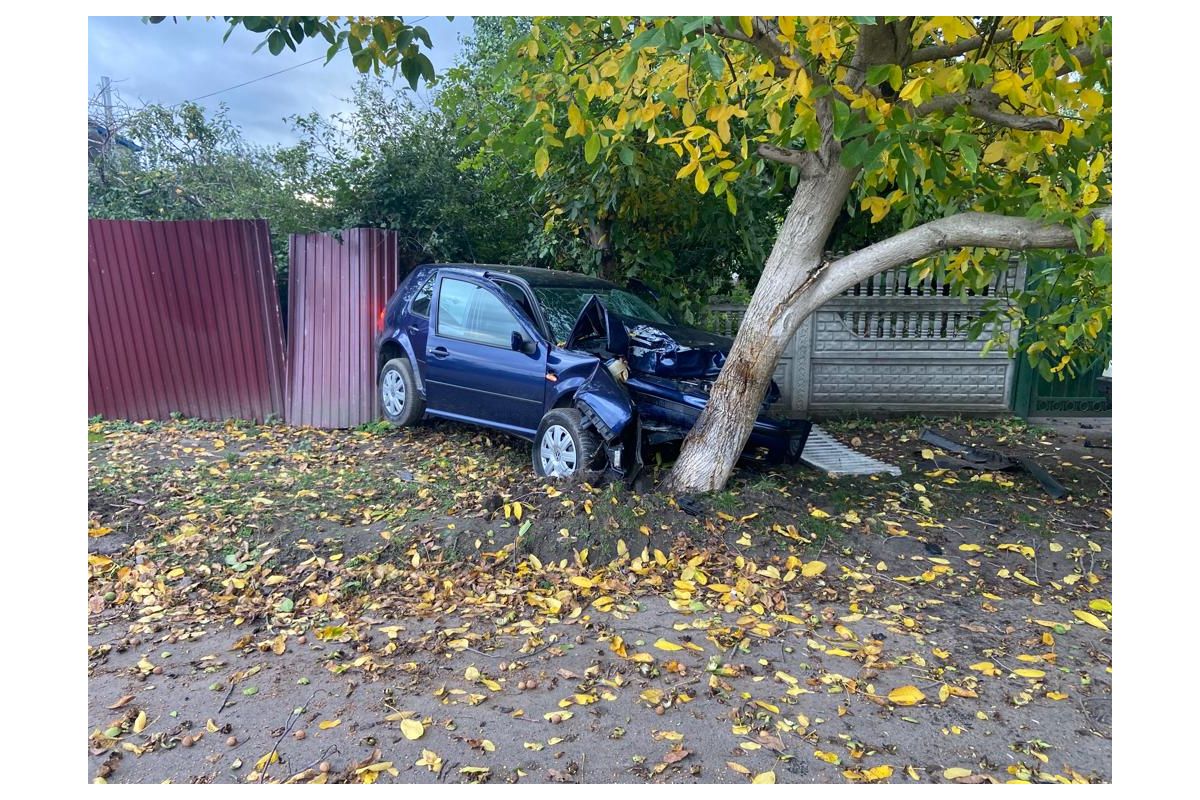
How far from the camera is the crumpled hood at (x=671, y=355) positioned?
18.3 ft

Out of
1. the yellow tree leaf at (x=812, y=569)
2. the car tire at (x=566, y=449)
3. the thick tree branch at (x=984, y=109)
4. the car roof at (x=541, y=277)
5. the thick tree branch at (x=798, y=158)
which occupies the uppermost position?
the thick tree branch at (x=984, y=109)

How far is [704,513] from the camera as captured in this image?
15.2 ft

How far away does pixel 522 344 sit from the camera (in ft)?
19.0

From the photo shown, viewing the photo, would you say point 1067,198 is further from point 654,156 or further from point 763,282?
point 654,156

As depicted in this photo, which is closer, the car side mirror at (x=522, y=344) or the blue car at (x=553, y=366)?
the blue car at (x=553, y=366)

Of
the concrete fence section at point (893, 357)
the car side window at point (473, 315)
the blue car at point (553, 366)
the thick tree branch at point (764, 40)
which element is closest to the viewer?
the thick tree branch at point (764, 40)

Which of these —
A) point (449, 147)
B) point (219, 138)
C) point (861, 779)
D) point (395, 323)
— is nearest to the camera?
point (861, 779)

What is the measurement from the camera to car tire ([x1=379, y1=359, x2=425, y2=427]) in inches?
269

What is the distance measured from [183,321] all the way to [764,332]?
5.94 m

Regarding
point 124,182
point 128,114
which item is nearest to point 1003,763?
point 124,182

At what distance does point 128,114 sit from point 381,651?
9.43 metres

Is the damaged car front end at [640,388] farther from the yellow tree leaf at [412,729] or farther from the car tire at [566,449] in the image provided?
the yellow tree leaf at [412,729]

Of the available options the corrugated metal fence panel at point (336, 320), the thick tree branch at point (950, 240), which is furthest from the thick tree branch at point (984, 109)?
the corrugated metal fence panel at point (336, 320)

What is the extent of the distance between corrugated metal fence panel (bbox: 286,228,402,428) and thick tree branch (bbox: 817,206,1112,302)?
4.51 m
